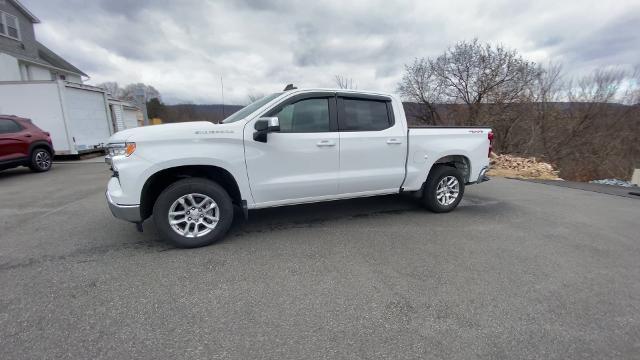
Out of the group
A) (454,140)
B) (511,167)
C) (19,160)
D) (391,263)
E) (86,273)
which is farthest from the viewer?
(511,167)

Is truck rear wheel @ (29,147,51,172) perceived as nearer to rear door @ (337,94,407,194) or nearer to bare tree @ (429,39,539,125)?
rear door @ (337,94,407,194)

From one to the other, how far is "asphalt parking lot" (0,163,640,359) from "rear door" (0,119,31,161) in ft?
17.3

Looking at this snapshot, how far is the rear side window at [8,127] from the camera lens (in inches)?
334

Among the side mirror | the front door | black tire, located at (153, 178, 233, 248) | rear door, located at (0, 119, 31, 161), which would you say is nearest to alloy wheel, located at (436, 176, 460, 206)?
the front door

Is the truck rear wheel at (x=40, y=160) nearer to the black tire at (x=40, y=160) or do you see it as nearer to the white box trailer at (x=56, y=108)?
the black tire at (x=40, y=160)

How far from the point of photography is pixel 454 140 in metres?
4.93

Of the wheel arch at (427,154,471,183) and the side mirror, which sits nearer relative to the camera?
the side mirror

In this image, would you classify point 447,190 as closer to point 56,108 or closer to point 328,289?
point 328,289

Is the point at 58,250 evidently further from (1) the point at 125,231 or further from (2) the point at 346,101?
(2) the point at 346,101

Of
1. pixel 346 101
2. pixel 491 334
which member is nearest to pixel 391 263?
pixel 491 334

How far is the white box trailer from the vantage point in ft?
37.1

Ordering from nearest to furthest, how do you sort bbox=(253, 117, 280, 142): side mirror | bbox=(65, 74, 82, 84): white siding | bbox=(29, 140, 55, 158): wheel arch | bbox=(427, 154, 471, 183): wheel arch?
bbox=(253, 117, 280, 142): side mirror, bbox=(427, 154, 471, 183): wheel arch, bbox=(29, 140, 55, 158): wheel arch, bbox=(65, 74, 82, 84): white siding

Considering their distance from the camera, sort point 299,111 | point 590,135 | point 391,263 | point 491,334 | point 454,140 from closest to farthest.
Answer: point 491,334 → point 391,263 → point 299,111 → point 454,140 → point 590,135

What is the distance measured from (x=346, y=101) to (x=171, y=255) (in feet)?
9.52
